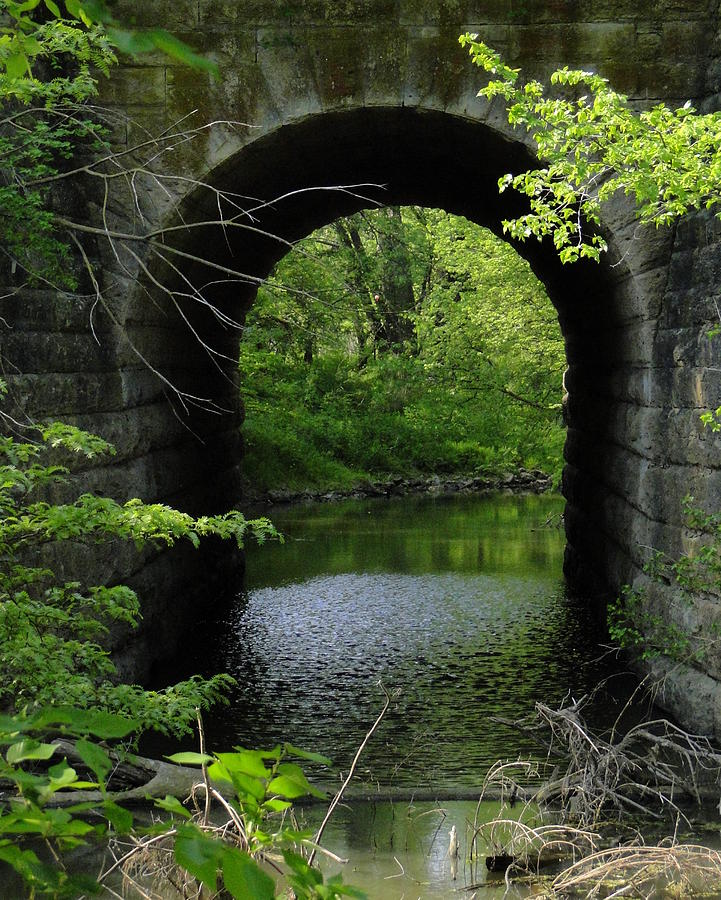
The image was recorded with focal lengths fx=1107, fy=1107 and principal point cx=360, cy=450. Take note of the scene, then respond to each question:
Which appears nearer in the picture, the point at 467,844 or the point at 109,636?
the point at 467,844

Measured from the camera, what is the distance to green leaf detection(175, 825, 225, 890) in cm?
175

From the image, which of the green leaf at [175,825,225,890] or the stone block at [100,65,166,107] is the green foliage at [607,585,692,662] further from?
the green leaf at [175,825,225,890]

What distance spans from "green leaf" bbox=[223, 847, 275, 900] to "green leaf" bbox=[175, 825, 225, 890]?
0.11 ft

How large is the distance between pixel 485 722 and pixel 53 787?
561 centimetres

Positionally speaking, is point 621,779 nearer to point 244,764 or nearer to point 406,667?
point 406,667

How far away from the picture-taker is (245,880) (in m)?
1.72

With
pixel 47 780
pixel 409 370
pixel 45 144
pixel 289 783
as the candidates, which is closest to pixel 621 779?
pixel 289 783

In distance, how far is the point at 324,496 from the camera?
21922 millimetres

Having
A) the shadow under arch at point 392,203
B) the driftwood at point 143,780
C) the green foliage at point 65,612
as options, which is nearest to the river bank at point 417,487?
the shadow under arch at point 392,203

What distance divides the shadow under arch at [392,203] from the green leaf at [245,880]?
4.78 metres

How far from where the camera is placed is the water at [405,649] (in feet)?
22.1

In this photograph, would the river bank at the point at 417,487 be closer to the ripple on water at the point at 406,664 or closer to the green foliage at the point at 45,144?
the ripple on water at the point at 406,664

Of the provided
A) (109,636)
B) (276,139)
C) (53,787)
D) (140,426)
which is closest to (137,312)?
(140,426)

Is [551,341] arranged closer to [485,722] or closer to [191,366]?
[191,366]
